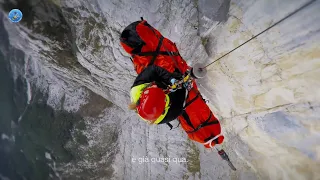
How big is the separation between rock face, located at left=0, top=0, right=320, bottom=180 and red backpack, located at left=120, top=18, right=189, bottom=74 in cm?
98

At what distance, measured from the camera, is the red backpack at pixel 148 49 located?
4.48m

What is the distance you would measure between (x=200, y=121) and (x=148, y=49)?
1.43m

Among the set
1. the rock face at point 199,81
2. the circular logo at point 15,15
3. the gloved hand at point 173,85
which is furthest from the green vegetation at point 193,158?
the circular logo at point 15,15

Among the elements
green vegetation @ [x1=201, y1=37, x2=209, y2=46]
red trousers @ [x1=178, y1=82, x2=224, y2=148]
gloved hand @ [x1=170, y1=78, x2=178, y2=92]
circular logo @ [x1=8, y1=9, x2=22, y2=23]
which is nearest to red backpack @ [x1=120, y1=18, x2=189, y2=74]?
gloved hand @ [x1=170, y1=78, x2=178, y2=92]

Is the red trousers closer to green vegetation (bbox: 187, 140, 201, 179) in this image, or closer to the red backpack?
the red backpack

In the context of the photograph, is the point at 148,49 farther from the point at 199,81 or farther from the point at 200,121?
the point at 199,81

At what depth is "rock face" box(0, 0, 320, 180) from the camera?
393 centimetres

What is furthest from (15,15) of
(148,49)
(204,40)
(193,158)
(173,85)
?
(173,85)

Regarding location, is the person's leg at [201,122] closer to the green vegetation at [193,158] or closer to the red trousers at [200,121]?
the red trousers at [200,121]

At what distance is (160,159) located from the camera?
8.31m

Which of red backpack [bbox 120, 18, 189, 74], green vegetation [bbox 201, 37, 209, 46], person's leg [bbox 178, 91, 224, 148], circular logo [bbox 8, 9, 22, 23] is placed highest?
circular logo [bbox 8, 9, 22, 23]

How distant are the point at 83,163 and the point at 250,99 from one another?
27.0ft

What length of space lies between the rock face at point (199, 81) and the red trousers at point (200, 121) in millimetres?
812

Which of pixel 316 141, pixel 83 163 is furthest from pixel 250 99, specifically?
pixel 83 163
